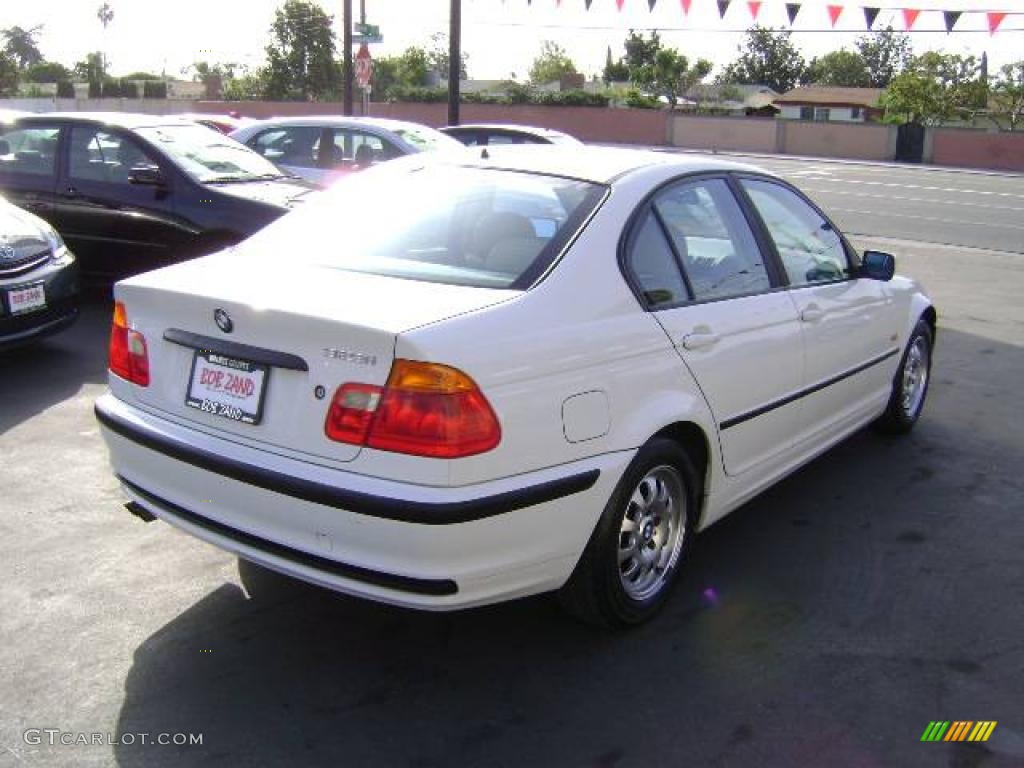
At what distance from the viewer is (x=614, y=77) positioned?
322ft

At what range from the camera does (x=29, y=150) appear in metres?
8.42

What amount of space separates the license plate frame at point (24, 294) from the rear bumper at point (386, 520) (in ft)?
11.1

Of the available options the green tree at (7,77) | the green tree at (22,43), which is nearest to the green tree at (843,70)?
the green tree at (7,77)

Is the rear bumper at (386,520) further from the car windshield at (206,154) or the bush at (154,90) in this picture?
the bush at (154,90)

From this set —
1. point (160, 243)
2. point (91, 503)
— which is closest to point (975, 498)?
point (91, 503)

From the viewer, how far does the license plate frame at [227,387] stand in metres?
3.00

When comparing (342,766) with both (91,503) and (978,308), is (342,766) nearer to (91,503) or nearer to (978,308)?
(91,503)

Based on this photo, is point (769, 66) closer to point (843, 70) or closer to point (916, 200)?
point (843, 70)

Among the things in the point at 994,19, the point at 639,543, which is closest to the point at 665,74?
the point at 994,19

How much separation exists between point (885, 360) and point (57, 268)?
502 centimetres

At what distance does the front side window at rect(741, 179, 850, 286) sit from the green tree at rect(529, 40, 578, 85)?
322ft

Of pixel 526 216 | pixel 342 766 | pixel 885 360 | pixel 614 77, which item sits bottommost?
pixel 342 766

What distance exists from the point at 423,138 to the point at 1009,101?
163 feet

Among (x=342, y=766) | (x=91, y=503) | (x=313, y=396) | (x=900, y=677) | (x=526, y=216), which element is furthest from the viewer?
(x=91, y=503)
